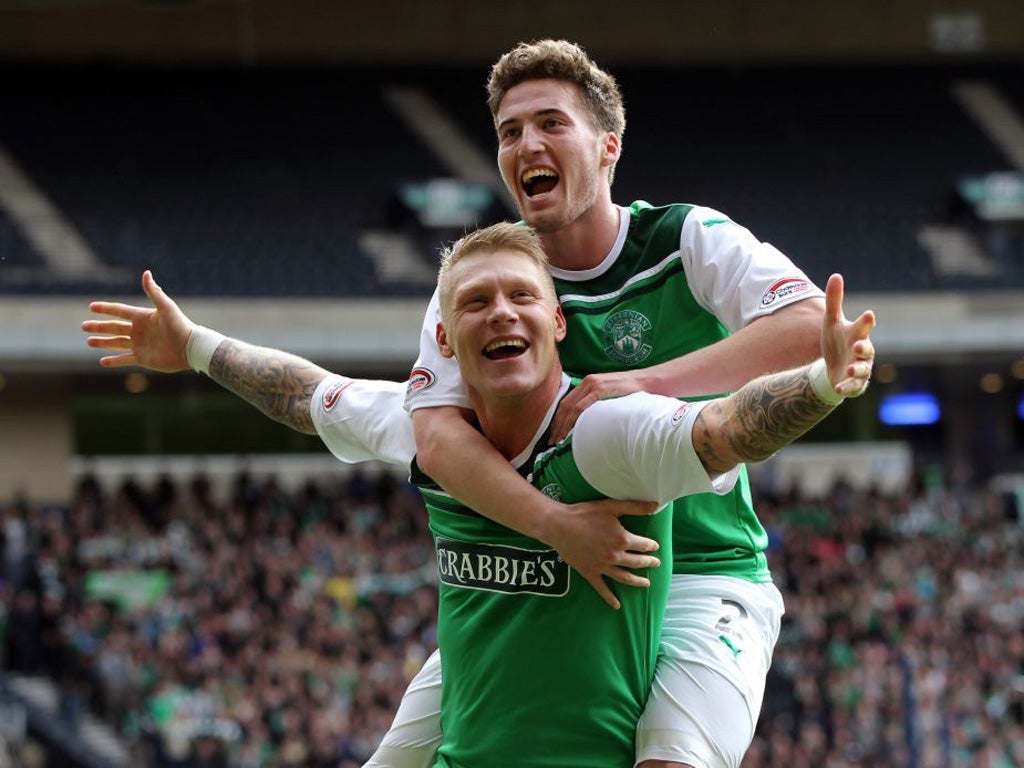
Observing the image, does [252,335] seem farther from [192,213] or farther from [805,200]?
[805,200]

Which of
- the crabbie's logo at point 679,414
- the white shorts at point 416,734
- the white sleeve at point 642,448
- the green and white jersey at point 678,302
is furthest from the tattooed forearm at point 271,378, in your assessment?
the crabbie's logo at point 679,414

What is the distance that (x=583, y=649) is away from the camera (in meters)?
3.62

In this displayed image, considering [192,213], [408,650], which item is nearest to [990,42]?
[192,213]

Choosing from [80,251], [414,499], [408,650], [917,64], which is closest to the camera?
[408,650]

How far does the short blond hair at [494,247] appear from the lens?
12.2 ft

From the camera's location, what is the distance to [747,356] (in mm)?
4000

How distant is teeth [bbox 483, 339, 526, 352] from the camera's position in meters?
3.62

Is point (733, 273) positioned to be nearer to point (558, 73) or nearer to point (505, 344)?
point (558, 73)

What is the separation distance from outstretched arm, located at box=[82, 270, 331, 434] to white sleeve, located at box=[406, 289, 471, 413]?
0.56 metres

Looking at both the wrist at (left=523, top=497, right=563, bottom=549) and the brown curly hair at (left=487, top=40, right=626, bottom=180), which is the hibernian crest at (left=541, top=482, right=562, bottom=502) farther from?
the brown curly hair at (left=487, top=40, right=626, bottom=180)

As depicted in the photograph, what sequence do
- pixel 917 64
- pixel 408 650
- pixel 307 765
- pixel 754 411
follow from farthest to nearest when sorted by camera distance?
pixel 917 64 → pixel 408 650 → pixel 307 765 → pixel 754 411

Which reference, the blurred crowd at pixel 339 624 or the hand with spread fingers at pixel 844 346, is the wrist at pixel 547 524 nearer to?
the hand with spread fingers at pixel 844 346

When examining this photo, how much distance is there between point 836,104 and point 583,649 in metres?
24.4

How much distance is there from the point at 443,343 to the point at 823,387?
1004 mm
